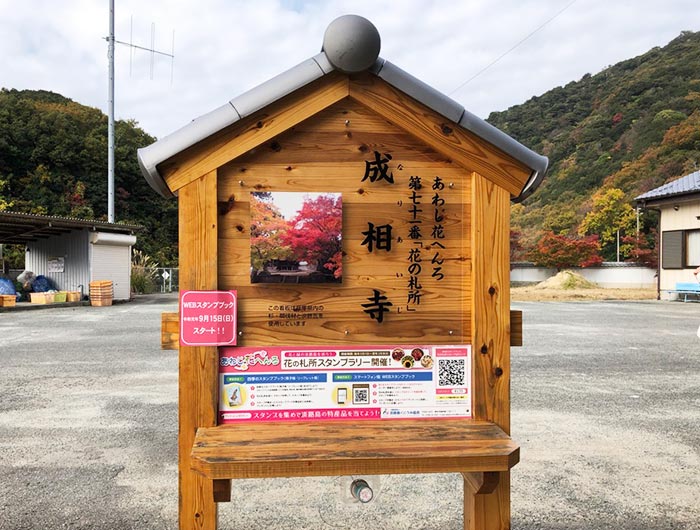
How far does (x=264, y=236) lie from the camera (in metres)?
2.27

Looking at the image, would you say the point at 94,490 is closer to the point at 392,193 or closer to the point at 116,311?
the point at 392,193

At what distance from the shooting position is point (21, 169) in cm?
3431

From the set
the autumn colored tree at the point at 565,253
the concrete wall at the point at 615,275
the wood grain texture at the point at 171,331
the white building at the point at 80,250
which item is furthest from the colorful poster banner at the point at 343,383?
the autumn colored tree at the point at 565,253

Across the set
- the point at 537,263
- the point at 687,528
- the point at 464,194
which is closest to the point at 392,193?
the point at 464,194

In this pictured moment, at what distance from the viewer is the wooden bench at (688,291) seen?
1930 centimetres

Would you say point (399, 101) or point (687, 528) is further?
point (687, 528)

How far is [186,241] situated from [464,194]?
1.23m

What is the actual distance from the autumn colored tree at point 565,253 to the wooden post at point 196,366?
1308 inches

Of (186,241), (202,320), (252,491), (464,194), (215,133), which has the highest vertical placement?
(215,133)

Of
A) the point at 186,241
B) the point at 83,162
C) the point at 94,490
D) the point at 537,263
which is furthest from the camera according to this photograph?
the point at 83,162

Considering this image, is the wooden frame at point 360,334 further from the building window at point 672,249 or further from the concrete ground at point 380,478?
the building window at point 672,249

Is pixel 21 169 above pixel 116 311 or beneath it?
above

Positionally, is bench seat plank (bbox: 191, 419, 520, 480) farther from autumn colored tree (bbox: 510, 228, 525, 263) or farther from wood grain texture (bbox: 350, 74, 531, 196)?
autumn colored tree (bbox: 510, 228, 525, 263)

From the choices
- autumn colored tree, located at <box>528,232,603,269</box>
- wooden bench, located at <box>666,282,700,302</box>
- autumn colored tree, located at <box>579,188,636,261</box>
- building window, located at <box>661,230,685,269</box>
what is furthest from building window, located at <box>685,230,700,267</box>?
autumn colored tree, located at <box>579,188,636,261</box>
